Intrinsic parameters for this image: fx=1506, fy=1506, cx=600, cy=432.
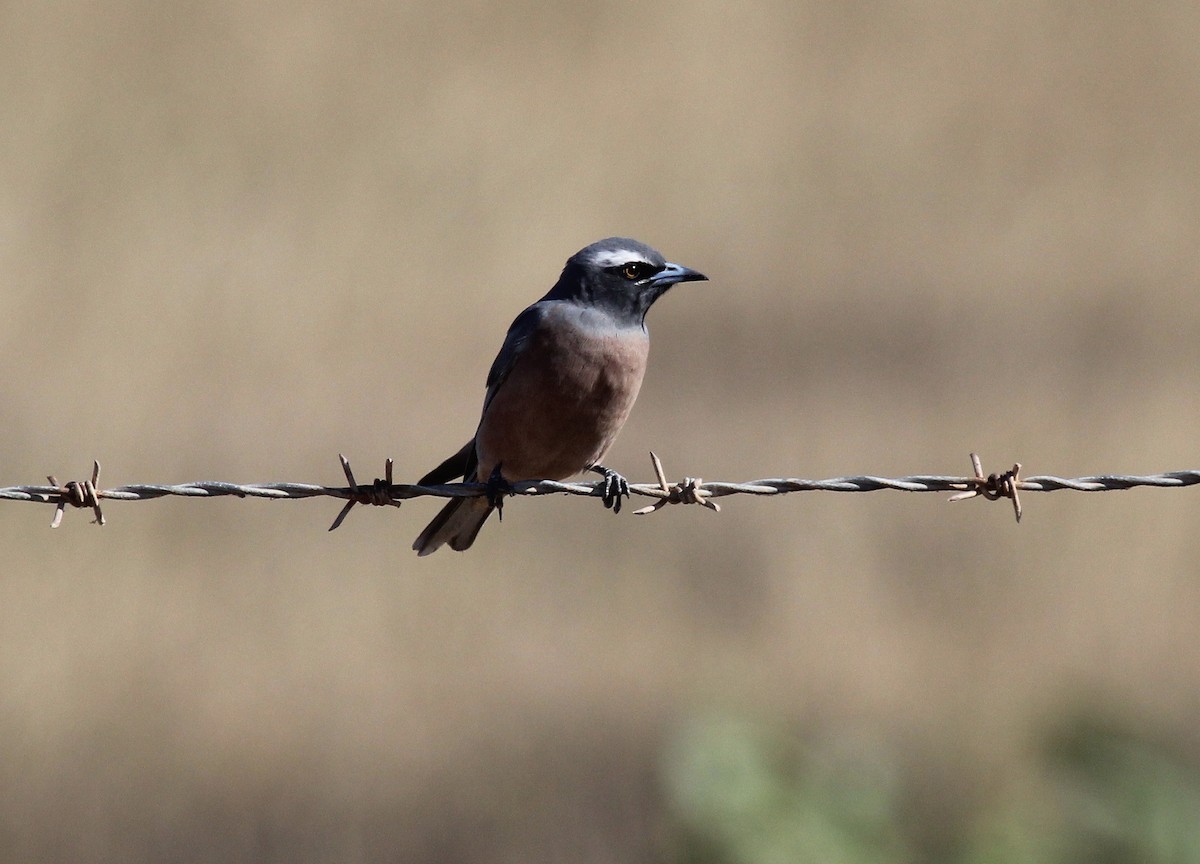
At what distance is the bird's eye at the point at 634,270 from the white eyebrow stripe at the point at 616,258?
2 cm

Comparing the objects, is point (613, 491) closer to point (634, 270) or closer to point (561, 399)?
point (561, 399)

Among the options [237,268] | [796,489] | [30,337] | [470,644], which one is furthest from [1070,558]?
[30,337]

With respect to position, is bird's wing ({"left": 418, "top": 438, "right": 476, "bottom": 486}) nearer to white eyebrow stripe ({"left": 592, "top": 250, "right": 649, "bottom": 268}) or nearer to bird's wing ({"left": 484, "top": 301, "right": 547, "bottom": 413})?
bird's wing ({"left": 484, "top": 301, "right": 547, "bottom": 413})

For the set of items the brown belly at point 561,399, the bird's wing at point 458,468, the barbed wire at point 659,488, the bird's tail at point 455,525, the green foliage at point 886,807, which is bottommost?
the green foliage at point 886,807

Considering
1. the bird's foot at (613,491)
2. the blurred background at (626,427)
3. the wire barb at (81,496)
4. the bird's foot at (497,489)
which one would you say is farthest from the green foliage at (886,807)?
the wire barb at (81,496)

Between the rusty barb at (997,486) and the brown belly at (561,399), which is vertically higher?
the brown belly at (561,399)

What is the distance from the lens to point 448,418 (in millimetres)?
11062

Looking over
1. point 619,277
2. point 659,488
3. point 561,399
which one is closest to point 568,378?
point 561,399

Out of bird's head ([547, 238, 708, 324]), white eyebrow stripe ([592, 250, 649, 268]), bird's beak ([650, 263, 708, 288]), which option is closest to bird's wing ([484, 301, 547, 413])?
bird's head ([547, 238, 708, 324])

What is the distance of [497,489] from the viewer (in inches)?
219

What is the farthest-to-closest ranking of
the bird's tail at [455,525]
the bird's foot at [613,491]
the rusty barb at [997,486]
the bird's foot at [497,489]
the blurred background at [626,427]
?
the blurred background at [626,427] → the bird's tail at [455,525] → the bird's foot at [613,491] → the bird's foot at [497,489] → the rusty barb at [997,486]

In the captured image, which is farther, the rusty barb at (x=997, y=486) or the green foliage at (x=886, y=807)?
the green foliage at (x=886, y=807)

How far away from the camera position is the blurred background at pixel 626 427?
838cm

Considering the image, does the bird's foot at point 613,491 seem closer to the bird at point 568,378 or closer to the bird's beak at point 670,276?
the bird at point 568,378
